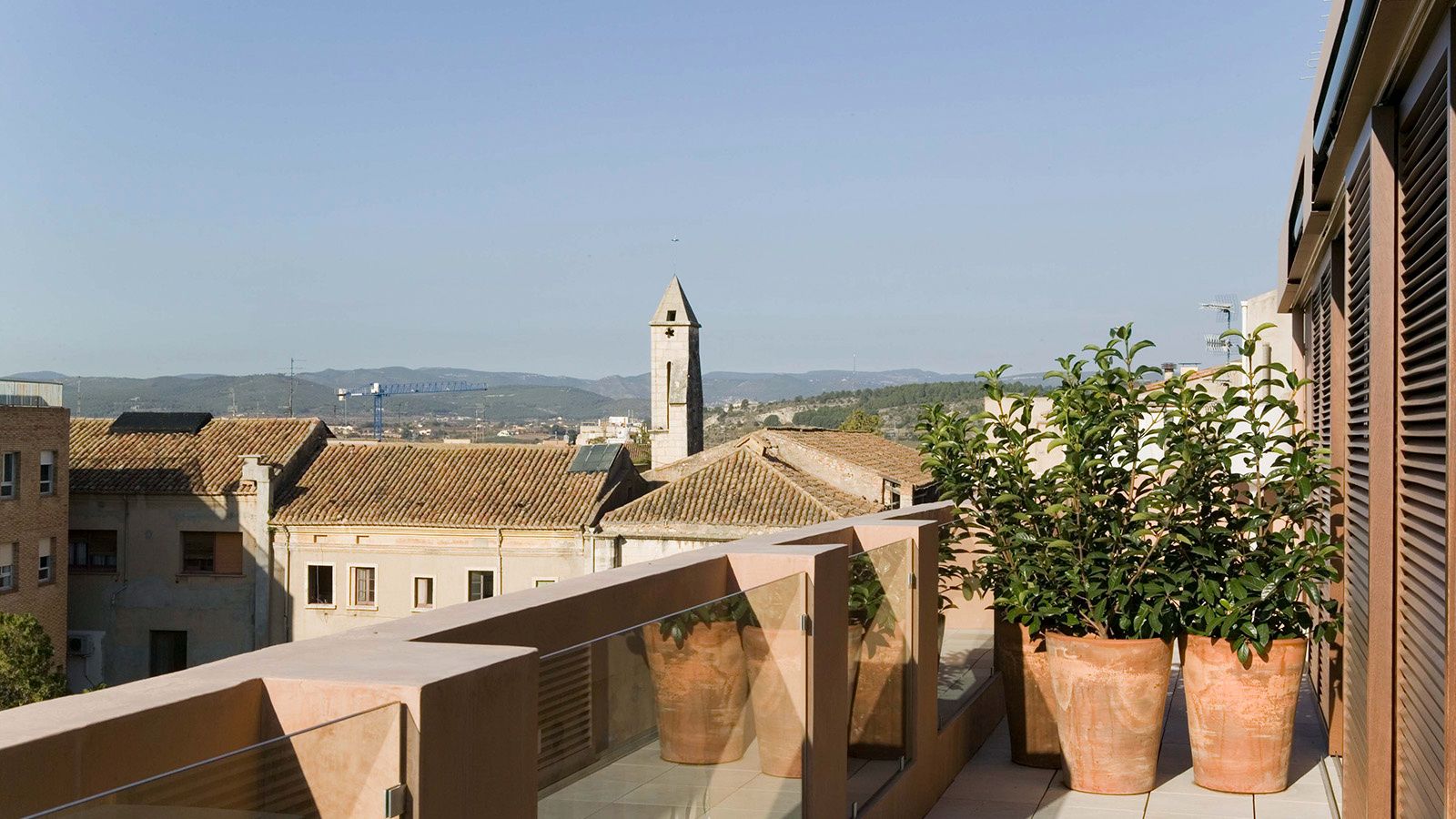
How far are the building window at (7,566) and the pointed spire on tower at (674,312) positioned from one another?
39885mm

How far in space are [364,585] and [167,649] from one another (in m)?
6.24

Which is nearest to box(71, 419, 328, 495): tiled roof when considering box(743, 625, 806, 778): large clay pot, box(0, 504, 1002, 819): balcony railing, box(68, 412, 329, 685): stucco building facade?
box(68, 412, 329, 685): stucco building facade

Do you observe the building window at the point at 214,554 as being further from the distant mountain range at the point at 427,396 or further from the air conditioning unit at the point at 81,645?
the distant mountain range at the point at 427,396

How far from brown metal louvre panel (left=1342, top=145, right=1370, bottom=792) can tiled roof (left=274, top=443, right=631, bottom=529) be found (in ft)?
89.9

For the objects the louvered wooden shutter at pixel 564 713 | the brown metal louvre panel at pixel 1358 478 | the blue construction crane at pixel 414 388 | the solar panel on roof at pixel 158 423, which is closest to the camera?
the louvered wooden shutter at pixel 564 713

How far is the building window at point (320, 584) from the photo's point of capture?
1312 inches

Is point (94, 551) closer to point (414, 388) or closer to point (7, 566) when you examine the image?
point (7, 566)

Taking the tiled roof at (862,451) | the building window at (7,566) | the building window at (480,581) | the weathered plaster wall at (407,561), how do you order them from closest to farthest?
1. the building window at (7,566)
2. the weathered plaster wall at (407,561)
3. the building window at (480,581)
4. the tiled roof at (862,451)

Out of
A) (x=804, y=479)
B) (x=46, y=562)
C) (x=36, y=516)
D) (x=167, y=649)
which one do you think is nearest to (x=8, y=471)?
(x=36, y=516)

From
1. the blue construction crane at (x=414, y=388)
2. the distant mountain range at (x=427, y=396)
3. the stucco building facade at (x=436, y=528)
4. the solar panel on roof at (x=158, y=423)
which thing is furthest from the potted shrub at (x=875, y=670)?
the blue construction crane at (x=414, y=388)

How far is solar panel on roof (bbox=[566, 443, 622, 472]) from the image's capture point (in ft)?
110

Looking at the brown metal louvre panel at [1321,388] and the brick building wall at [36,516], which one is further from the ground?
the brown metal louvre panel at [1321,388]

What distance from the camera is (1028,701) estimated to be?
592 centimetres

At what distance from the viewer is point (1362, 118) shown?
143 inches
